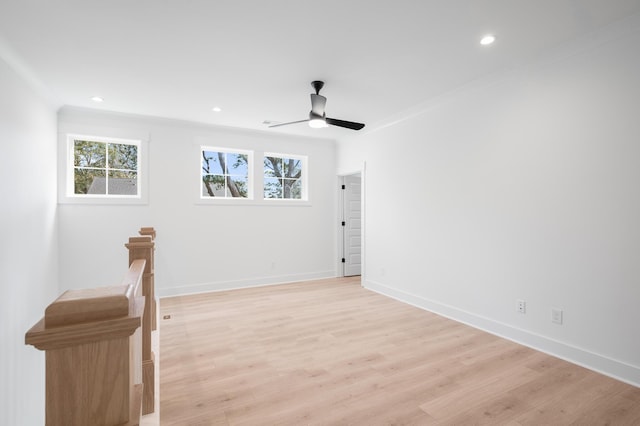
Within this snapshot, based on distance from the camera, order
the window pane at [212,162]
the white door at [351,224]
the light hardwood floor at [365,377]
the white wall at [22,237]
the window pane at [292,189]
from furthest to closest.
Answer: the white door at [351,224] < the window pane at [292,189] < the window pane at [212,162] < the white wall at [22,237] < the light hardwood floor at [365,377]

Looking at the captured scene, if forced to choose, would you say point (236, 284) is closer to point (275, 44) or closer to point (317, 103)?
point (317, 103)

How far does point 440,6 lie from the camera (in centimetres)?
223

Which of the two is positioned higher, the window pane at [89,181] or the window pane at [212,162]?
the window pane at [212,162]

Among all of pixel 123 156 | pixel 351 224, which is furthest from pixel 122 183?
pixel 351 224

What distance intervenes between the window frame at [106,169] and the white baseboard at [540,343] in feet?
13.7

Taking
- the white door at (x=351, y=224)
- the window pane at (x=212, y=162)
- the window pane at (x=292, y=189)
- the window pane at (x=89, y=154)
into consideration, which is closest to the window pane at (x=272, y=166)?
the window pane at (x=292, y=189)

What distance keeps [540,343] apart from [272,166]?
4572 millimetres

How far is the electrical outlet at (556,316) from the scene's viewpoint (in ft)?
9.23

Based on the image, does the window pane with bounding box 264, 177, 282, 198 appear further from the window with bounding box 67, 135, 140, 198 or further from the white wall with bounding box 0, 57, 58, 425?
the white wall with bounding box 0, 57, 58, 425

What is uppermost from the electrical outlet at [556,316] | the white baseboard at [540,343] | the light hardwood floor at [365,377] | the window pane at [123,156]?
the window pane at [123,156]

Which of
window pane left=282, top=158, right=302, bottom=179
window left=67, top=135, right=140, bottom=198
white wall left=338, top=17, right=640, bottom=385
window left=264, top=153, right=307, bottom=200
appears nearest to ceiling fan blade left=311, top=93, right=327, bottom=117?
white wall left=338, top=17, right=640, bottom=385

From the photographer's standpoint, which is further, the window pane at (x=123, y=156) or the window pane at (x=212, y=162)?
the window pane at (x=212, y=162)

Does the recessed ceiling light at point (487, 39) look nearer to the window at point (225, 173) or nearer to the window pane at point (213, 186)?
the window at point (225, 173)

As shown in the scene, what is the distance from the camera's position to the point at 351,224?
6320mm
